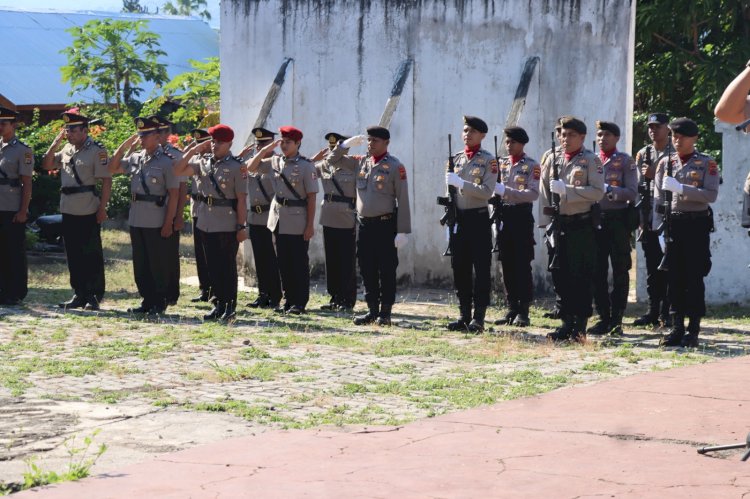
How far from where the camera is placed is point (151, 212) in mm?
12516

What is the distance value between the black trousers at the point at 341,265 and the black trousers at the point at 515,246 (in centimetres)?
172

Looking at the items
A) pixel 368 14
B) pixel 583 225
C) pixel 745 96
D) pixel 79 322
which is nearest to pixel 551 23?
pixel 368 14

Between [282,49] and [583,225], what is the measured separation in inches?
266

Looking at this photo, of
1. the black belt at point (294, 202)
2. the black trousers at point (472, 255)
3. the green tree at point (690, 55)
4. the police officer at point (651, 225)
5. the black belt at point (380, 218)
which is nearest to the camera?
the black trousers at point (472, 255)

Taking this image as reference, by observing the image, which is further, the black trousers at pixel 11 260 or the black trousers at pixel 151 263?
the black trousers at pixel 11 260

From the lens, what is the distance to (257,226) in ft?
45.3

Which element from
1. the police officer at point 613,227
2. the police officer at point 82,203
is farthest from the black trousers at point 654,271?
the police officer at point 82,203

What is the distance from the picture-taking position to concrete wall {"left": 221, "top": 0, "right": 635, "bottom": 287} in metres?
15.2

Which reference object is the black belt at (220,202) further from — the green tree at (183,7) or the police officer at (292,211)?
the green tree at (183,7)

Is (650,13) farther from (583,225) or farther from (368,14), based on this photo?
(583,225)

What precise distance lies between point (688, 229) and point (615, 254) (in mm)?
1269

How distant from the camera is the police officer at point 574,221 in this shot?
1077 cm

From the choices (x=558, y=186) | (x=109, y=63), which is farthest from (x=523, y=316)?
(x=109, y=63)

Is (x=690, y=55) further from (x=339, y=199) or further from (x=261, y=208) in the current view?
(x=261, y=208)
